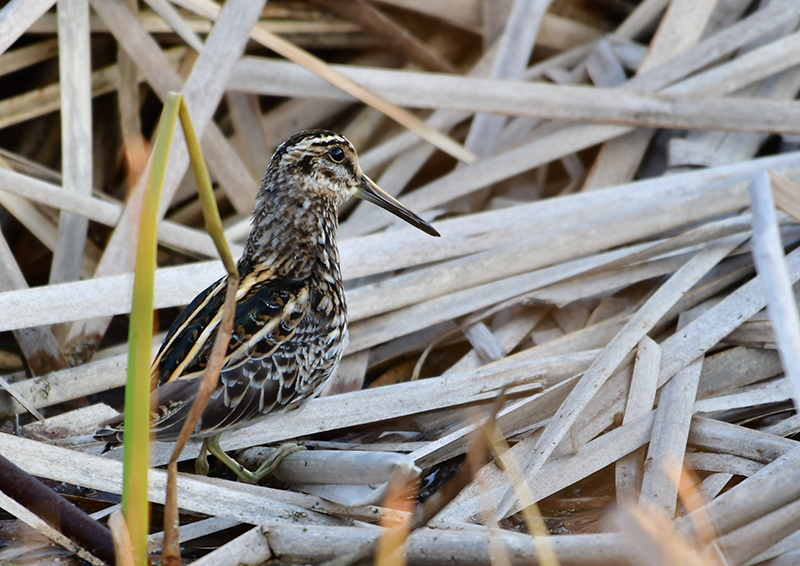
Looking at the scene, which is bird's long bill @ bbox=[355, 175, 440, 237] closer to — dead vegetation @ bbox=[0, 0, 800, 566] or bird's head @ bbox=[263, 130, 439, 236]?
bird's head @ bbox=[263, 130, 439, 236]

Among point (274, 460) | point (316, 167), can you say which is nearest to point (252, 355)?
point (274, 460)

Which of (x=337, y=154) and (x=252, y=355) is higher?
(x=337, y=154)

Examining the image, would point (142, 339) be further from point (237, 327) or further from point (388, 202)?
point (388, 202)

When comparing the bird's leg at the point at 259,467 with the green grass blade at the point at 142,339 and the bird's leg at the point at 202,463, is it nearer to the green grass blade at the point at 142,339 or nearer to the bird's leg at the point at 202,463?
the bird's leg at the point at 202,463

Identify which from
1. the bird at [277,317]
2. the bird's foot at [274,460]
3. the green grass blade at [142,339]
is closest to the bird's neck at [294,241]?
the bird at [277,317]

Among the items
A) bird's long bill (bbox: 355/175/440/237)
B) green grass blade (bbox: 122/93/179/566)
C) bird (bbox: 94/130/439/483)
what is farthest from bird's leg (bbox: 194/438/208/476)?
green grass blade (bbox: 122/93/179/566)

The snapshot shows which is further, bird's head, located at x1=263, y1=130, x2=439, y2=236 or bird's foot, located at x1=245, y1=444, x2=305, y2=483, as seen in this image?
bird's head, located at x1=263, y1=130, x2=439, y2=236

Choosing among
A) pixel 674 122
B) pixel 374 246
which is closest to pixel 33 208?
pixel 374 246
